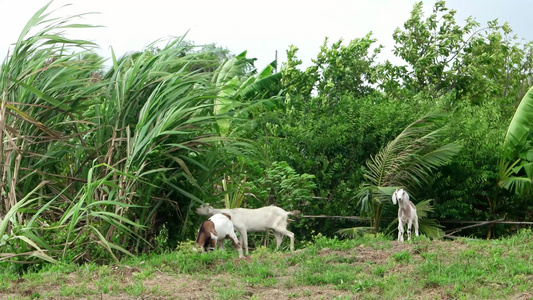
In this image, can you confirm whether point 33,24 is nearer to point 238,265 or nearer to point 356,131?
point 238,265

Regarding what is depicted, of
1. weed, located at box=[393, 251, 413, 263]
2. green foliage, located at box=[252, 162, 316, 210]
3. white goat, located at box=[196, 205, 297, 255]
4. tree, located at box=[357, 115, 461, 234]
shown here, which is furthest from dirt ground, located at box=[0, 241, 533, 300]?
green foliage, located at box=[252, 162, 316, 210]

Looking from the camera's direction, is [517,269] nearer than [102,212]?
Yes

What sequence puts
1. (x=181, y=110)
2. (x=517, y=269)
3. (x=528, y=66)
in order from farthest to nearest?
(x=528, y=66) < (x=181, y=110) < (x=517, y=269)

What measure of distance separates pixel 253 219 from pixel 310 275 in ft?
9.63

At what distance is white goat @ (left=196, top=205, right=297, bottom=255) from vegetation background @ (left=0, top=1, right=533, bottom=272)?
0.29 m

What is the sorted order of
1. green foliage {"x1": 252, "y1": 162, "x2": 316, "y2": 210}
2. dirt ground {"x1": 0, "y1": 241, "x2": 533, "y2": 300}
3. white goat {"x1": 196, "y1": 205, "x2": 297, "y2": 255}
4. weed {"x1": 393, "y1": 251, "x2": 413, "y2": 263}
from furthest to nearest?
green foliage {"x1": 252, "y1": 162, "x2": 316, "y2": 210} < white goat {"x1": 196, "y1": 205, "x2": 297, "y2": 255} < weed {"x1": 393, "y1": 251, "x2": 413, "y2": 263} < dirt ground {"x1": 0, "y1": 241, "x2": 533, "y2": 300}

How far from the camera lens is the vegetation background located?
29.7 feet

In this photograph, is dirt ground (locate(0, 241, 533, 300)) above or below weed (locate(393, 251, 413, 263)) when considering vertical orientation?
below

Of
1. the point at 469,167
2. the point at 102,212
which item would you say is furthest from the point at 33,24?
the point at 469,167

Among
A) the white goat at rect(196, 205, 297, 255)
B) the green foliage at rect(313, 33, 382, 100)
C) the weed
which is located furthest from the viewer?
the green foliage at rect(313, 33, 382, 100)

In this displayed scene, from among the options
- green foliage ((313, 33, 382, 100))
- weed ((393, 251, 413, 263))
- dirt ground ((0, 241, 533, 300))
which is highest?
green foliage ((313, 33, 382, 100))

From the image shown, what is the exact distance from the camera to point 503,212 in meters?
14.4

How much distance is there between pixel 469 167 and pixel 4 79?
857 cm

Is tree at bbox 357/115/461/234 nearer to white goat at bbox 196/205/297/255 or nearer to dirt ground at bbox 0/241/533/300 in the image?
white goat at bbox 196/205/297/255
